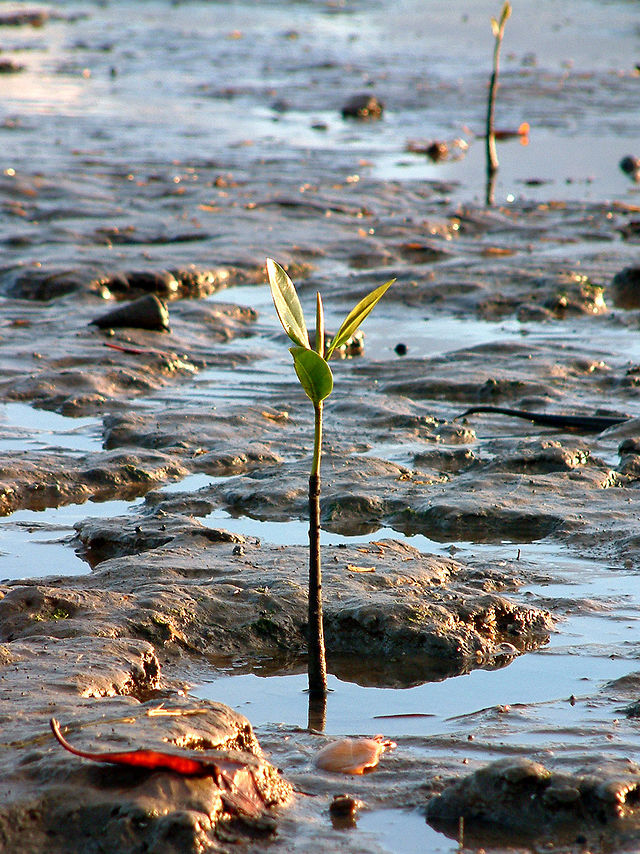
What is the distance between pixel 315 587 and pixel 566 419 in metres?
2.84

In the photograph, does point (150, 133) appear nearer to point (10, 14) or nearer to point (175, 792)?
point (175, 792)

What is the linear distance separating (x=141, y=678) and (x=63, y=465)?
1836 millimetres

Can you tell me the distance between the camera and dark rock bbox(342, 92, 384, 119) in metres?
17.0

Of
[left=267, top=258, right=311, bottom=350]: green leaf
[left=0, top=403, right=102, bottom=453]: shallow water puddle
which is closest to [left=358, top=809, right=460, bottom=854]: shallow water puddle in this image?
[left=267, top=258, right=311, bottom=350]: green leaf

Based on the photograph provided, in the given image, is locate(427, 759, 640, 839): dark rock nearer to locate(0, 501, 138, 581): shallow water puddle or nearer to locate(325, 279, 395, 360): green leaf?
locate(325, 279, 395, 360): green leaf

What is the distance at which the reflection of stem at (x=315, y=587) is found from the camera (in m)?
2.46

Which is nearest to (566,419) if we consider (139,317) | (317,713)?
(139,317)

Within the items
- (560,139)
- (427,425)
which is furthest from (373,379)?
(560,139)

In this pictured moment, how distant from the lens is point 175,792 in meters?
1.98

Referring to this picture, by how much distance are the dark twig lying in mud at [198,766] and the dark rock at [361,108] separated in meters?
15.8

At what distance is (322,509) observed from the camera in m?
4.17

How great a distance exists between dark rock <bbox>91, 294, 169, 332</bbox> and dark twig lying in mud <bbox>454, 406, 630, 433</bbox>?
1.99 meters

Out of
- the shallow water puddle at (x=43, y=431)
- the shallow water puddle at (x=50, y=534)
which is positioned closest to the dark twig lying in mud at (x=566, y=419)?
the shallow water puddle at (x=50, y=534)

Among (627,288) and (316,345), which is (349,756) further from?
(627,288)
